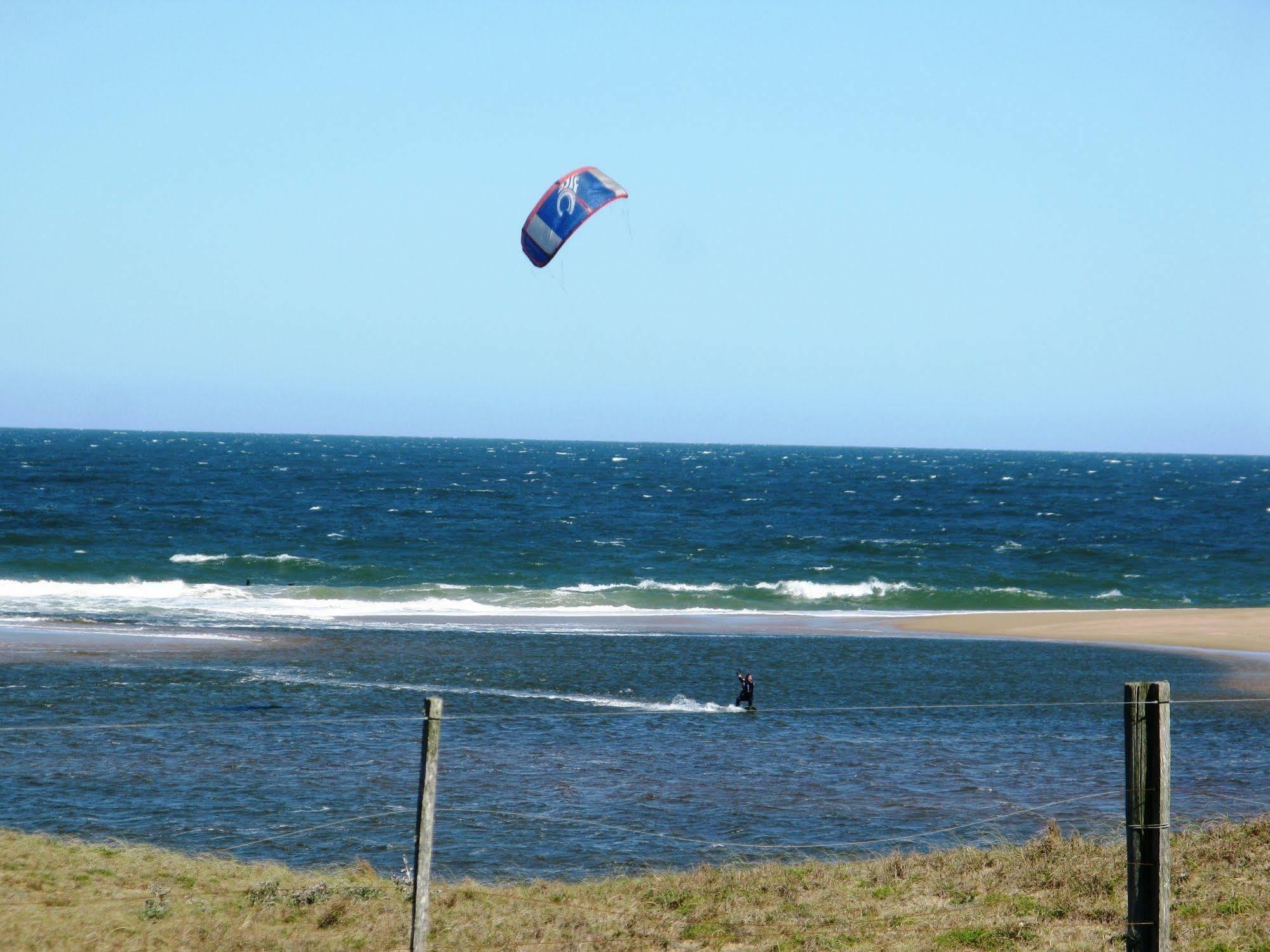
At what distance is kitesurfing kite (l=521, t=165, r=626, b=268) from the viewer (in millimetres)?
22078

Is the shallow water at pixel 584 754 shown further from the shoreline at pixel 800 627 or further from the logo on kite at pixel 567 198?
the logo on kite at pixel 567 198

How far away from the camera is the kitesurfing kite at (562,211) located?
869 inches

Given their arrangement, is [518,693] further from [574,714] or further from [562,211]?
[562,211]

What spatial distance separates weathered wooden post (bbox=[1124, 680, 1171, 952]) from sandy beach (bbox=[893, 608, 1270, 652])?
28068 mm

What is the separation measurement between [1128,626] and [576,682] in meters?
20.8

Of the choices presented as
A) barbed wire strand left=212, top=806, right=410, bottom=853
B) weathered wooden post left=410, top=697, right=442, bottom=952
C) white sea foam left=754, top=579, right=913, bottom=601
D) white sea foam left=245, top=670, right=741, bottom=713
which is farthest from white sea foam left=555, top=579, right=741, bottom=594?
weathered wooden post left=410, top=697, right=442, bottom=952

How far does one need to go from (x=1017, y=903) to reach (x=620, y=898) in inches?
127

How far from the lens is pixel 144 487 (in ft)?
287

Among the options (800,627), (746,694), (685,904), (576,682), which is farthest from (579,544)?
(685,904)

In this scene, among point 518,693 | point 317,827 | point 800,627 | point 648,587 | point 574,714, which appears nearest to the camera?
point 317,827

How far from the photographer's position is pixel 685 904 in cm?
1016

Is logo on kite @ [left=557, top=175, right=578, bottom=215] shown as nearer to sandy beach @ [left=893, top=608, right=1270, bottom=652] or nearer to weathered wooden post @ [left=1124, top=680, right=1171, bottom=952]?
weathered wooden post @ [left=1124, top=680, right=1171, bottom=952]

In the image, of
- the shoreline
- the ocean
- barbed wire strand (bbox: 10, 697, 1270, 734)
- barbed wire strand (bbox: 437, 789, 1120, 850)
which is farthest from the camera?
the shoreline

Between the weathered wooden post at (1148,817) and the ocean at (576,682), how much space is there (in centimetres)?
568
